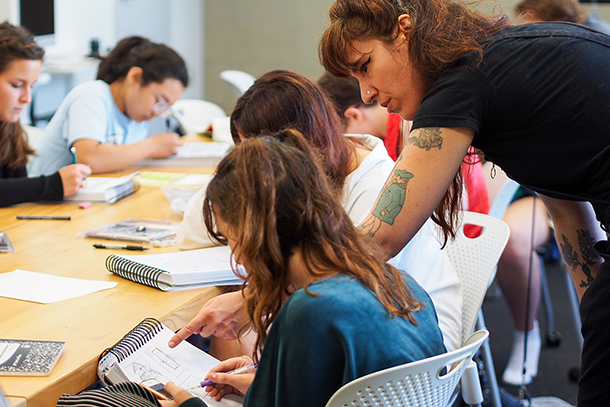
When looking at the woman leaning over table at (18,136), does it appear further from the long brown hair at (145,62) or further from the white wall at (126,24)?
→ the white wall at (126,24)

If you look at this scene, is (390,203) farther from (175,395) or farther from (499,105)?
(175,395)

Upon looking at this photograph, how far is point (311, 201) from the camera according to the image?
91cm

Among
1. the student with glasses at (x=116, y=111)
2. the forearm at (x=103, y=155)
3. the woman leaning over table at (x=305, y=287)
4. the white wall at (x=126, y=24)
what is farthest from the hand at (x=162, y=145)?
the white wall at (x=126, y=24)

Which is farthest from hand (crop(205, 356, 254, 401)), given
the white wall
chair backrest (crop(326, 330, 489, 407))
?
the white wall

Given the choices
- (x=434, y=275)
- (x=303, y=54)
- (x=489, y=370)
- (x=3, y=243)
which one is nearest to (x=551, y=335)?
(x=489, y=370)

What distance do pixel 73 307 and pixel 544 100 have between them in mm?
914

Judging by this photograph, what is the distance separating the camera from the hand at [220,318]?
1116mm

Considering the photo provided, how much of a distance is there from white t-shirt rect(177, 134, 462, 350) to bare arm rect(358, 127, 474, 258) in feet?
0.87

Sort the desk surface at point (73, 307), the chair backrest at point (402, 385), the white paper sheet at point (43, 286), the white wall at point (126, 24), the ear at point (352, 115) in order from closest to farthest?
the chair backrest at point (402, 385) → the desk surface at point (73, 307) → the white paper sheet at point (43, 286) → the ear at point (352, 115) → the white wall at point (126, 24)

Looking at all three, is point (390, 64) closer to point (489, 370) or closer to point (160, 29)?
point (489, 370)

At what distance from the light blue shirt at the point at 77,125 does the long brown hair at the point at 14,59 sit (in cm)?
24

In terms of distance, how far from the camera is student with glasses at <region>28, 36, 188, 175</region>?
7.66ft

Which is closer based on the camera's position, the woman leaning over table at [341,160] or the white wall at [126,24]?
the woman leaning over table at [341,160]

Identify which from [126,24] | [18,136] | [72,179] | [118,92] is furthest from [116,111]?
[126,24]
